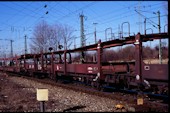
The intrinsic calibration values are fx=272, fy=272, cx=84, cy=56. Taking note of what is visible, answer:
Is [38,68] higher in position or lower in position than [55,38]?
lower

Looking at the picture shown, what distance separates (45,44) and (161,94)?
56422 mm

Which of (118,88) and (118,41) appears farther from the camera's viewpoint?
(118,88)

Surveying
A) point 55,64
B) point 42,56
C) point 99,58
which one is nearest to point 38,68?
point 42,56

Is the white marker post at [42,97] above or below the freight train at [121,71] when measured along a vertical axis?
below

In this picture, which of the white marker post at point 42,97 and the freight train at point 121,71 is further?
the freight train at point 121,71

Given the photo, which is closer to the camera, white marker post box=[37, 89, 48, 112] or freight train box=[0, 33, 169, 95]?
white marker post box=[37, 89, 48, 112]

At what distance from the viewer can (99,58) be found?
16.3m

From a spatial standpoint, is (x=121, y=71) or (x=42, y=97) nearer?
(x=42, y=97)

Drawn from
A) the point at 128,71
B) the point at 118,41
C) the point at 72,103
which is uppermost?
the point at 118,41

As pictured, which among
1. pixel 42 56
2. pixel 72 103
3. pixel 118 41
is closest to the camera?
pixel 72 103

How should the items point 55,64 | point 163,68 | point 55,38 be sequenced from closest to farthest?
1. point 163,68
2. point 55,64
3. point 55,38

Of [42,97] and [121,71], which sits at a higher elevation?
[121,71]

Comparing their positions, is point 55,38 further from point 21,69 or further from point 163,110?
point 163,110

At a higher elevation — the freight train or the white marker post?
the freight train
